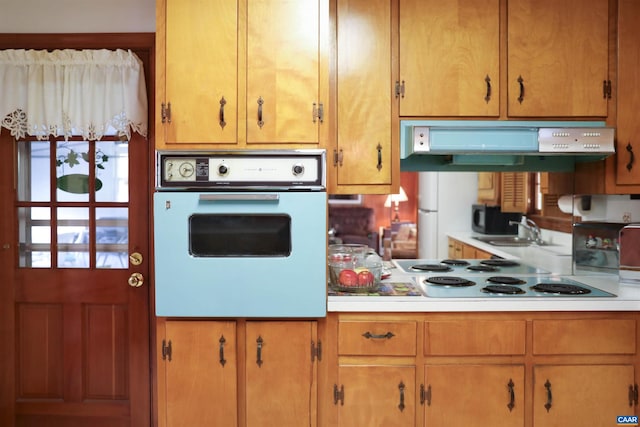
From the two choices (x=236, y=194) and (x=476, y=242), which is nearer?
(x=236, y=194)

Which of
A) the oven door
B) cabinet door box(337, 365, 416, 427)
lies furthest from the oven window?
cabinet door box(337, 365, 416, 427)

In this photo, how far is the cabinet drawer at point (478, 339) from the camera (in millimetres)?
1959

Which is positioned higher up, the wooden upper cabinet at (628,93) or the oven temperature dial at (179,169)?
the wooden upper cabinet at (628,93)

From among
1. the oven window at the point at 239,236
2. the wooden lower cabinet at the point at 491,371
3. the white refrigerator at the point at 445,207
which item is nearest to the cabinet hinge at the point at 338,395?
the wooden lower cabinet at the point at 491,371

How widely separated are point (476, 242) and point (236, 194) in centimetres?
213

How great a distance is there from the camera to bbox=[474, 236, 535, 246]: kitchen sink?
344 cm

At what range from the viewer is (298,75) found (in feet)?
6.41

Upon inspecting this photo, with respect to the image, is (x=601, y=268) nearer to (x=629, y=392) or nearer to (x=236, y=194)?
(x=629, y=392)

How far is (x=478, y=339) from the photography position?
1.96 metres

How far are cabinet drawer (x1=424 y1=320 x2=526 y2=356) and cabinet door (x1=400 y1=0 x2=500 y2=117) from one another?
0.97m

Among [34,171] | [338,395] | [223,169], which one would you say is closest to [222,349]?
[338,395]

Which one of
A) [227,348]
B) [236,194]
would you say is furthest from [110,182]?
[227,348]

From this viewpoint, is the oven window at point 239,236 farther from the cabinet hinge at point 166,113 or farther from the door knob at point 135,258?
the door knob at point 135,258

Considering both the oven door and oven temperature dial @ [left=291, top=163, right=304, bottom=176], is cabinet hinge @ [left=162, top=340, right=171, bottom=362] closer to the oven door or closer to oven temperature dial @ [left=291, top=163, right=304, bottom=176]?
the oven door
